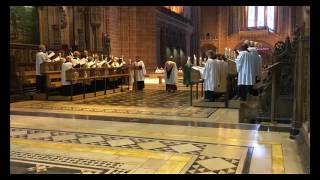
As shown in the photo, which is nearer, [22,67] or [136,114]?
[136,114]

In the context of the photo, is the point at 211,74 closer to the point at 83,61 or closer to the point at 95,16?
the point at 83,61

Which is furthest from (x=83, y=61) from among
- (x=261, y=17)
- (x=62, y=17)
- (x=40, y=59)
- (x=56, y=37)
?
(x=261, y=17)

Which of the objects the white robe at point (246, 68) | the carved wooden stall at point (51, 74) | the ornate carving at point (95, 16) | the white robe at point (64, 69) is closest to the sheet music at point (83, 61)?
the carved wooden stall at point (51, 74)

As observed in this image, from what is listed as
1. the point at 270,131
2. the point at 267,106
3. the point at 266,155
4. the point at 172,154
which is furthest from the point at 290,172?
the point at 267,106

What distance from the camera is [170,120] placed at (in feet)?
22.4

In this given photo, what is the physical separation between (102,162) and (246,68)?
576 cm

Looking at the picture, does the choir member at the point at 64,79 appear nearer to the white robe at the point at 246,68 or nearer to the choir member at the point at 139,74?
the choir member at the point at 139,74

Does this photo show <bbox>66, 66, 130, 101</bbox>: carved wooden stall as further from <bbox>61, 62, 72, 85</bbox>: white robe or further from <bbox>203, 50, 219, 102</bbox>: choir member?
<bbox>203, 50, 219, 102</bbox>: choir member

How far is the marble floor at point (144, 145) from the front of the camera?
3814 millimetres

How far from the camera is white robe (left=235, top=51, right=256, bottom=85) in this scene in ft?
28.9

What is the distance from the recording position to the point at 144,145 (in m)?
4.83

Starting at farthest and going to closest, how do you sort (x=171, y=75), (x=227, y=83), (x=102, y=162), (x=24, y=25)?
(x=171, y=75) < (x=24, y=25) < (x=227, y=83) < (x=102, y=162)

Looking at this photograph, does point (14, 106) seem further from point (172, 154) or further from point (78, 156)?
point (172, 154)

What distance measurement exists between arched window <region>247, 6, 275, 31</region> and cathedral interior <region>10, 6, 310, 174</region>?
21429 millimetres
